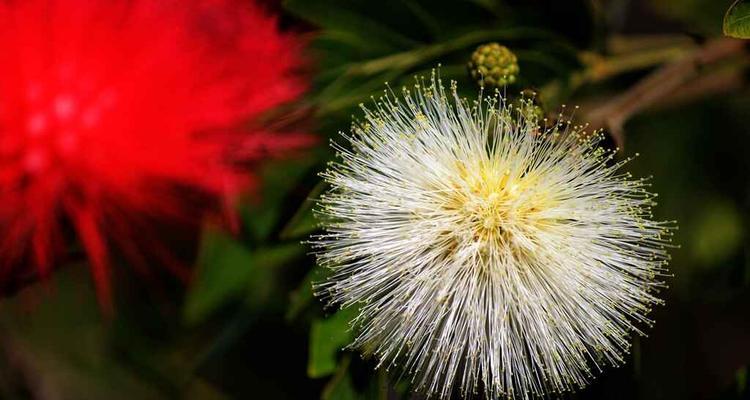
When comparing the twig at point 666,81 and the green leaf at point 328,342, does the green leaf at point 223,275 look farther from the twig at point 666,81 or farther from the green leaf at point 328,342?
the twig at point 666,81

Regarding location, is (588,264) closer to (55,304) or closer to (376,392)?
(376,392)

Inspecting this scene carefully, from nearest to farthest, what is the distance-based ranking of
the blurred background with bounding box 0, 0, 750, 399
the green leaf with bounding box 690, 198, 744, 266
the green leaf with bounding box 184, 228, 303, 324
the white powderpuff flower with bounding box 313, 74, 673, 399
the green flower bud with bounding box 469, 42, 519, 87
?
the white powderpuff flower with bounding box 313, 74, 673, 399, the green flower bud with bounding box 469, 42, 519, 87, the blurred background with bounding box 0, 0, 750, 399, the green leaf with bounding box 184, 228, 303, 324, the green leaf with bounding box 690, 198, 744, 266

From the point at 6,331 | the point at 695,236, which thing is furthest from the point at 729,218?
the point at 6,331

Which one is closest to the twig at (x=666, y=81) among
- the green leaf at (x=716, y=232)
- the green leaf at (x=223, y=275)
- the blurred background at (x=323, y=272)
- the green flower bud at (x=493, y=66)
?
the blurred background at (x=323, y=272)

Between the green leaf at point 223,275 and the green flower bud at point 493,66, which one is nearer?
the green flower bud at point 493,66

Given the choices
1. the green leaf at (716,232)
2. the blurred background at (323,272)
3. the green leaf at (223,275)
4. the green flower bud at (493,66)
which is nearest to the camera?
the green flower bud at (493,66)

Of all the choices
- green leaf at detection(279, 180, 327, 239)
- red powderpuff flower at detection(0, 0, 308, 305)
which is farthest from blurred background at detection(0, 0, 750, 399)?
red powderpuff flower at detection(0, 0, 308, 305)

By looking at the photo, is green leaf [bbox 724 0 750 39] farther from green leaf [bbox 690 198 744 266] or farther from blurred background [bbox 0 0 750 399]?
green leaf [bbox 690 198 744 266]
